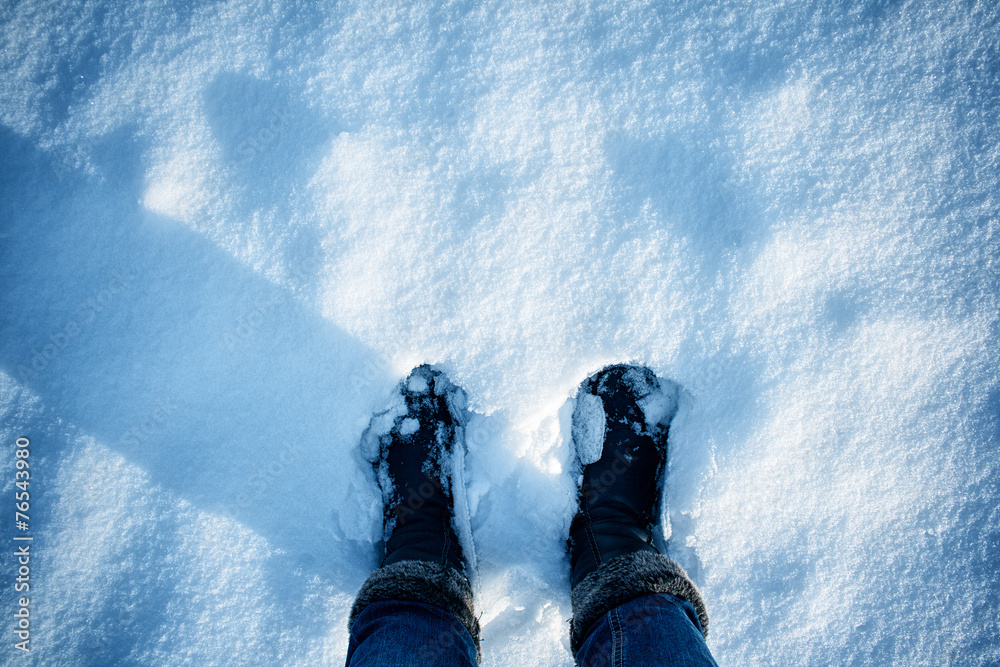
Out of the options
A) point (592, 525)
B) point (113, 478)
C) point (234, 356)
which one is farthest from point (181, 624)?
point (592, 525)

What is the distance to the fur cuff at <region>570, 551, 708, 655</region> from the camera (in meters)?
0.91

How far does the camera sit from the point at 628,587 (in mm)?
919

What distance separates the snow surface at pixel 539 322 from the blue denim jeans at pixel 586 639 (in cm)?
31

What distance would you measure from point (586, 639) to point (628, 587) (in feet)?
0.47

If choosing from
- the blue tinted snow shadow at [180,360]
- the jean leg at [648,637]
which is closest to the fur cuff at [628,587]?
the jean leg at [648,637]

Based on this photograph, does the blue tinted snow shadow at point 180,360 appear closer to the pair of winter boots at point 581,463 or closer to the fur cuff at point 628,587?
the pair of winter boots at point 581,463

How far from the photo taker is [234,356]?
1.24 metres

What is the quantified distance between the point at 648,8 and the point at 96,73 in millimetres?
1624

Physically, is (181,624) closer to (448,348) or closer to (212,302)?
(212,302)
